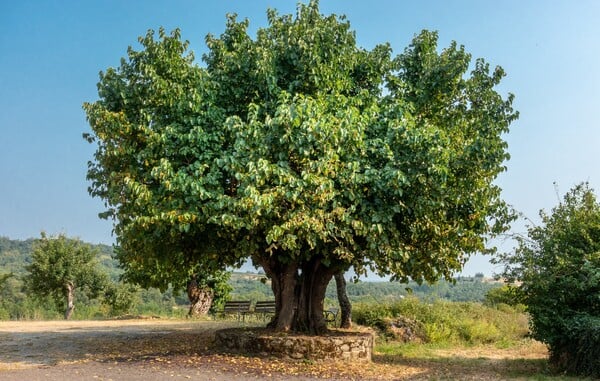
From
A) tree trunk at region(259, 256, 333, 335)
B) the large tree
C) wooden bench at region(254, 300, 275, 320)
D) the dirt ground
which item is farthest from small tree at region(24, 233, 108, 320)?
tree trunk at region(259, 256, 333, 335)

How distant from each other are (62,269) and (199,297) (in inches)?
455

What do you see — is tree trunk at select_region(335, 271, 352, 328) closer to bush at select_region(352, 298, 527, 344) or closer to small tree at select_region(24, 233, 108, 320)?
bush at select_region(352, 298, 527, 344)

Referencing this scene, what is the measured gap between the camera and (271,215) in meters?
12.4

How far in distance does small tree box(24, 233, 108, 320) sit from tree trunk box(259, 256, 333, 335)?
84.2 feet

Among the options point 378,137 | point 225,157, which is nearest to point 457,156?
point 378,137

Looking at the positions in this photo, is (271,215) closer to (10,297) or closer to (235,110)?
(235,110)

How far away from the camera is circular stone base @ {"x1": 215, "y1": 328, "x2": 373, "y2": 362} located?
14.0 meters

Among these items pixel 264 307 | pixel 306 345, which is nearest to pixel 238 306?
pixel 264 307

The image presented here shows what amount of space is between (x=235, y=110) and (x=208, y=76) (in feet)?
3.86

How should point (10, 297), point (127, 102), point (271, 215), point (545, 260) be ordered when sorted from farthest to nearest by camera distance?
point (10, 297) < point (127, 102) < point (545, 260) < point (271, 215)

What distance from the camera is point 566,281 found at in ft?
41.9

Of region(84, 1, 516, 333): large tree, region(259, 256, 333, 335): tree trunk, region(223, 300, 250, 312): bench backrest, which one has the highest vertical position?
region(84, 1, 516, 333): large tree

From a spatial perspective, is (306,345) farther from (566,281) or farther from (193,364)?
(566,281)

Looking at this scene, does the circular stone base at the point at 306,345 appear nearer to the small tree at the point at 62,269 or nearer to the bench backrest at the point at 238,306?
the bench backrest at the point at 238,306
